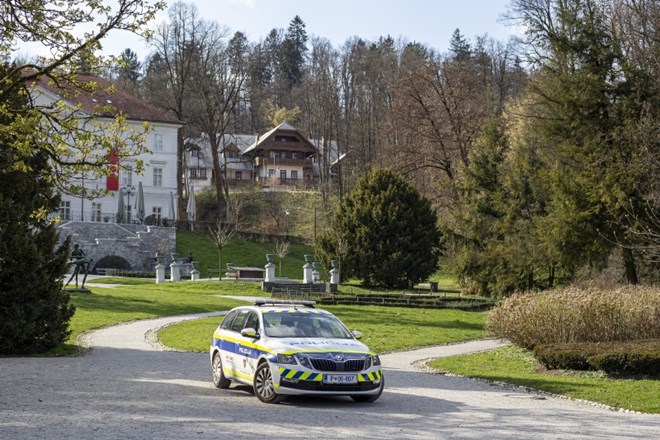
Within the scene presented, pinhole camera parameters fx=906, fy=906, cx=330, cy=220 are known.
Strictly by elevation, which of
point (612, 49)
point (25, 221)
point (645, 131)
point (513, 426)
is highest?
point (612, 49)

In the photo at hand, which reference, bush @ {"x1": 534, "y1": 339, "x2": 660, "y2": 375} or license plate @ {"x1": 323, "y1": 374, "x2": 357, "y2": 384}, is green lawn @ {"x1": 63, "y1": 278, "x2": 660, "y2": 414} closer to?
bush @ {"x1": 534, "y1": 339, "x2": 660, "y2": 375}

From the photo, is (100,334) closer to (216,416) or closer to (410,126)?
(216,416)

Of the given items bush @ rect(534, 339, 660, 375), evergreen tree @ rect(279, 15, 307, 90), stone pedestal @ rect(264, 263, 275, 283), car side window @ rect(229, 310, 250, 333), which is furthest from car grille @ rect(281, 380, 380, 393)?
evergreen tree @ rect(279, 15, 307, 90)

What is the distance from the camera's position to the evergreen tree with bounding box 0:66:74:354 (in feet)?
68.6

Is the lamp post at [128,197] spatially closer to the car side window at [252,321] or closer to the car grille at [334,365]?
the car side window at [252,321]

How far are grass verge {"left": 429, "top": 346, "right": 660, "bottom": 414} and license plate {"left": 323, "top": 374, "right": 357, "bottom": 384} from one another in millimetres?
4538

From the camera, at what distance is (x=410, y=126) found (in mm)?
57688

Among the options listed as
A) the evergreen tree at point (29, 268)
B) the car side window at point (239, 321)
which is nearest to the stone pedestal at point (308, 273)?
the evergreen tree at point (29, 268)

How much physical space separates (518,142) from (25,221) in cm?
3116

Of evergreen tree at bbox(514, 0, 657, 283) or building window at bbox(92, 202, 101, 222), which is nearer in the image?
evergreen tree at bbox(514, 0, 657, 283)

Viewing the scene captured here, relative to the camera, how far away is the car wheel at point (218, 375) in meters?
16.0

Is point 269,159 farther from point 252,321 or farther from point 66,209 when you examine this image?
point 252,321

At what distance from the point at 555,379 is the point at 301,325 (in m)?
6.04

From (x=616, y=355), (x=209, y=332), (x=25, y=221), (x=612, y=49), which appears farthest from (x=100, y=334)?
(x=612, y=49)
